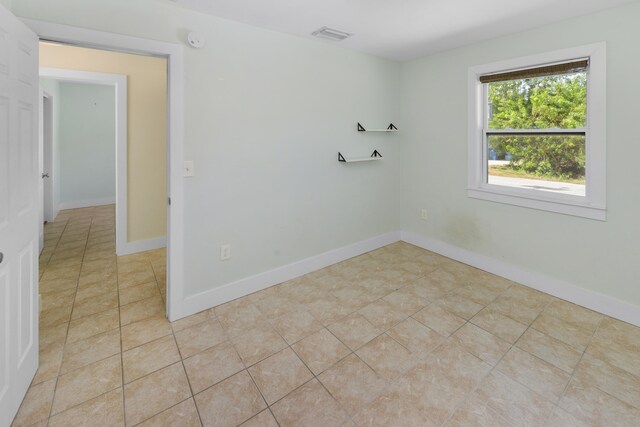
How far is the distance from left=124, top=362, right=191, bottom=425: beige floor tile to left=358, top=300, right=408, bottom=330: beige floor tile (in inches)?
52.2

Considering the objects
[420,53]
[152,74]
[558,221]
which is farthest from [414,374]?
[152,74]

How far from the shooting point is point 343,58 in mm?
3295

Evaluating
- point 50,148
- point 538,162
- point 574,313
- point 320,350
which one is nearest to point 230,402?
point 320,350

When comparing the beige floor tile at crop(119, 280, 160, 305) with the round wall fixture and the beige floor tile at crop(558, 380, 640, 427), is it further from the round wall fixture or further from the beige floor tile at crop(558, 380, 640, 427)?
the beige floor tile at crop(558, 380, 640, 427)

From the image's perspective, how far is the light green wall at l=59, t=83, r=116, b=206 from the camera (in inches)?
239

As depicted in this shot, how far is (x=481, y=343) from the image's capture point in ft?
7.01

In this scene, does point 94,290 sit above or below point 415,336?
above

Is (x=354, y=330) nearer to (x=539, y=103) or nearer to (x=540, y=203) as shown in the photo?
(x=540, y=203)

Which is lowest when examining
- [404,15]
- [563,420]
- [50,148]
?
[563,420]

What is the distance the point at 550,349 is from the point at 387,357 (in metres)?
1.09

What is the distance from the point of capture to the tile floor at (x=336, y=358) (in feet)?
5.19

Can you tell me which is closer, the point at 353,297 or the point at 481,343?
the point at 481,343

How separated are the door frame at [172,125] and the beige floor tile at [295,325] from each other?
76 centimetres

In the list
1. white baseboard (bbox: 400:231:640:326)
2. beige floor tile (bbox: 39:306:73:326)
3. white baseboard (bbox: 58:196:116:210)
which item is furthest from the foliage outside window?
white baseboard (bbox: 58:196:116:210)
